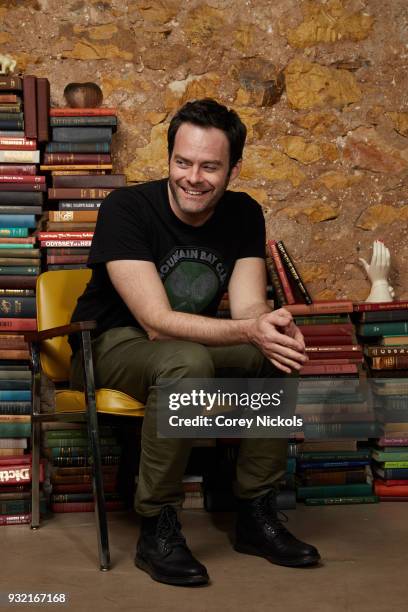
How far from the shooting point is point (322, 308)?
3189 mm

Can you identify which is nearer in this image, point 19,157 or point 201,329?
point 201,329

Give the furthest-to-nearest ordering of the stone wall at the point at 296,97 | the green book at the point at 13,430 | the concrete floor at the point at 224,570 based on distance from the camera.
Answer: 1. the stone wall at the point at 296,97
2. the green book at the point at 13,430
3. the concrete floor at the point at 224,570

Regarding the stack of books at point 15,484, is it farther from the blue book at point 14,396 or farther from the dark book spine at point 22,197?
the dark book spine at point 22,197

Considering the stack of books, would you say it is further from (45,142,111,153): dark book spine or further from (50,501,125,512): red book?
(45,142,111,153): dark book spine

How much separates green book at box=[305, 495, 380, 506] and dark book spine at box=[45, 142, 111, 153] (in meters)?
1.57

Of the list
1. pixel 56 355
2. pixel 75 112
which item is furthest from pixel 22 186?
pixel 56 355

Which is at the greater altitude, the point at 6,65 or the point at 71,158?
the point at 6,65

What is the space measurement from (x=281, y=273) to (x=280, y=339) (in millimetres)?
1151

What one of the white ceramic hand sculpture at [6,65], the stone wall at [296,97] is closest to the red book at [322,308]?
the stone wall at [296,97]

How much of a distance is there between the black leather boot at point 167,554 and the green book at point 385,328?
1330mm

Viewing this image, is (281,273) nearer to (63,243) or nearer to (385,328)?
(385,328)

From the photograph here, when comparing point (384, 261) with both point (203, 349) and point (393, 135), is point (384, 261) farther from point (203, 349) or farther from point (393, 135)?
point (203, 349)

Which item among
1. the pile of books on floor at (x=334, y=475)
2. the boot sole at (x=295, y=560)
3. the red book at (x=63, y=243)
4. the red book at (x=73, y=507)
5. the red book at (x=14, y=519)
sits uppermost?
the red book at (x=63, y=243)

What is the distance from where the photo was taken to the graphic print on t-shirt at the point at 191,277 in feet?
Result: 8.30
